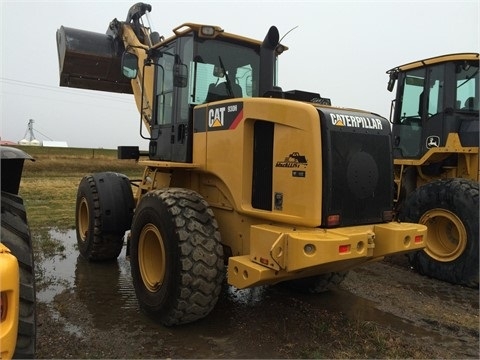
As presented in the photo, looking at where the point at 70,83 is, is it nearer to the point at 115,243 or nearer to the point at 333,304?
Answer: the point at 115,243

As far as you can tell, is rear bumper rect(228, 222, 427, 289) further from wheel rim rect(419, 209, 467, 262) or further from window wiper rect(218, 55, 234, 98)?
wheel rim rect(419, 209, 467, 262)

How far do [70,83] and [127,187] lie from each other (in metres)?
2.91

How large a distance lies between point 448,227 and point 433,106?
2.07m

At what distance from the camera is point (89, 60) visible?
7441 mm

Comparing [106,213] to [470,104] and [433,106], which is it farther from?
[470,104]

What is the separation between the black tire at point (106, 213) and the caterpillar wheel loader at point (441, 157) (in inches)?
164

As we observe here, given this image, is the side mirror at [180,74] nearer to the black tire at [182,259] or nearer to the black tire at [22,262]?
the black tire at [182,259]

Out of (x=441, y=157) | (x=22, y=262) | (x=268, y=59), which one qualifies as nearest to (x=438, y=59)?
(x=441, y=157)

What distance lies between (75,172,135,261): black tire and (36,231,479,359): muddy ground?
0.44 m

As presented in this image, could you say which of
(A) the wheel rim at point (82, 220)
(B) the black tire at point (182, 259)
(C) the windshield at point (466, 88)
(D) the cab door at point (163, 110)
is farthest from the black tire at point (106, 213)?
(C) the windshield at point (466, 88)

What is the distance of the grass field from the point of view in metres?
9.59

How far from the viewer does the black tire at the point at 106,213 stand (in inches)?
231

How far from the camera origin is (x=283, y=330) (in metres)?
4.00

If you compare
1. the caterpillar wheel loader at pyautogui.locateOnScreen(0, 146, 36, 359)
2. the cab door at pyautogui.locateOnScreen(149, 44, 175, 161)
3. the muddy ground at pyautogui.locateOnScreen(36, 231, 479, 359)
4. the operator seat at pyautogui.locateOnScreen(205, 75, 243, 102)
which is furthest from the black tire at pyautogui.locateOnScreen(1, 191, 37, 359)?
the operator seat at pyautogui.locateOnScreen(205, 75, 243, 102)
